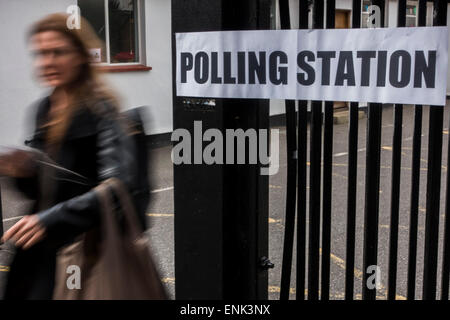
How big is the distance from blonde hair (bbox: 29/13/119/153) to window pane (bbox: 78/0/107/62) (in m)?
7.68

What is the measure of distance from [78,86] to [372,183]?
1188mm

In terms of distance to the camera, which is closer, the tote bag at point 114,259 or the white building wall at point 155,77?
the tote bag at point 114,259

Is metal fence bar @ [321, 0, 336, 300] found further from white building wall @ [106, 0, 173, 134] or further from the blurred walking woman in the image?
white building wall @ [106, 0, 173, 134]

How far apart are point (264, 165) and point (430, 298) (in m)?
0.88

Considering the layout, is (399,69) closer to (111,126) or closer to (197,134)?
(197,134)

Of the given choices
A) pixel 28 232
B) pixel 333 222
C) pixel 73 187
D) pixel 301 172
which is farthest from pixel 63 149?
pixel 333 222

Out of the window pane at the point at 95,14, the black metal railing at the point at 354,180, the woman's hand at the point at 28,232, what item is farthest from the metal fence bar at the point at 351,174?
the window pane at the point at 95,14

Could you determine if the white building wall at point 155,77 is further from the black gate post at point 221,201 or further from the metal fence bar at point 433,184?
the metal fence bar at point 433,184

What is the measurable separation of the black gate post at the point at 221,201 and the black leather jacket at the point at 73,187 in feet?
1.04

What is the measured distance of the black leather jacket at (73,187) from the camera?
183 cm

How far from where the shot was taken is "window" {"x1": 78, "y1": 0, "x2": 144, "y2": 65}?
9.99 meters

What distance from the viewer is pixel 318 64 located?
76.5 inches

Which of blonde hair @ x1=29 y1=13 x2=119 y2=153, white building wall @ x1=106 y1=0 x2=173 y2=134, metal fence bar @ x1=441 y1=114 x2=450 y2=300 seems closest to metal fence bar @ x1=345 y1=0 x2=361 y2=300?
metal fence bar @ x1=441 y1=114 x2=450 y2=300

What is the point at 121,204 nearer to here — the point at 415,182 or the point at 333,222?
the point at 415,182
